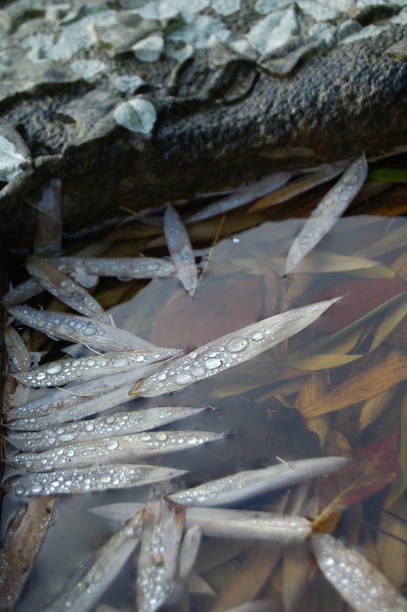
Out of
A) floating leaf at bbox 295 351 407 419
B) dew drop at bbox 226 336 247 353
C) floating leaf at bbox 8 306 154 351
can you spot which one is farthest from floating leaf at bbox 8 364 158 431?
floating leaf at bbox 295 351 407 419

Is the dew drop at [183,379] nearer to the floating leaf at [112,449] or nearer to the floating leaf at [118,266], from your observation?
the floating leaf at [112,449]

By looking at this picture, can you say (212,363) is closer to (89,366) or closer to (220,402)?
(220,402)

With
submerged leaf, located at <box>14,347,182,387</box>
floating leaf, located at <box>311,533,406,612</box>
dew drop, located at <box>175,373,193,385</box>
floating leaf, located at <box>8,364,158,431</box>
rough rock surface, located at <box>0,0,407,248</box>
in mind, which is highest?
rough rock surface, located at <box>0,0,407,248</box>

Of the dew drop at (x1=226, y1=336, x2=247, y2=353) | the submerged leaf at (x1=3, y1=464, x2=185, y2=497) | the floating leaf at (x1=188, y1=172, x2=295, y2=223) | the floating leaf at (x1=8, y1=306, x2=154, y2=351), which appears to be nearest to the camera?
the submerged leaf at (x1=3, y1=464, x2=185, y2=497)

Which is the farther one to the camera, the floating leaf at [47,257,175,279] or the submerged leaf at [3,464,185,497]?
the floating leaf at [47,257,175,279]

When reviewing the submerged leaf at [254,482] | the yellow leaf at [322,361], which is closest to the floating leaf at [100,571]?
the submerged leaf at [254,482]

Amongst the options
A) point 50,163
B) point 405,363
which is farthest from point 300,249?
point 50,163

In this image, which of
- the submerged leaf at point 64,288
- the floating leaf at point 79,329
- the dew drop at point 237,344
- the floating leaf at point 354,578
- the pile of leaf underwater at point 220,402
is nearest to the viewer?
the floating leaf at point 354,578

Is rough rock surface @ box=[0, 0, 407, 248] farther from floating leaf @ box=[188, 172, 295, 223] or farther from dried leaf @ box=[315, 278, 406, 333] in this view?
dried leaf @ box=[315, 278, 406, 333]
